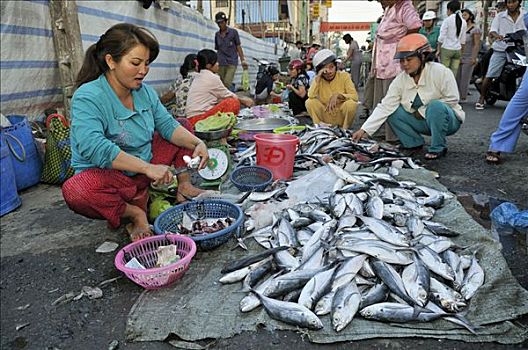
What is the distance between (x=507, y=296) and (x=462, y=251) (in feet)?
1.54

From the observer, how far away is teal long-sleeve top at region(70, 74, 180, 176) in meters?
2.47

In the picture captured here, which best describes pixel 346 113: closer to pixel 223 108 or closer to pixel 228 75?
pixel 223 108

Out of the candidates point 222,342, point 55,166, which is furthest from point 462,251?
point 55,166

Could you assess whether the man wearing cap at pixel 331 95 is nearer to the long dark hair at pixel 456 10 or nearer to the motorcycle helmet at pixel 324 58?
the motorcycle helmet at pixel 324 58

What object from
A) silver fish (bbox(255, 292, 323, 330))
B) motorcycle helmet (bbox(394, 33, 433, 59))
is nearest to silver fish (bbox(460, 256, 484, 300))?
silver fish (bbox(255, 292, 323, 330))

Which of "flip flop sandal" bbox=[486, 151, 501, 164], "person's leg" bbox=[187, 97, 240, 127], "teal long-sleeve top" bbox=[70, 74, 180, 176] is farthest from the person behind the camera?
"person's leg" bbox=[187, 97, 240, 127]

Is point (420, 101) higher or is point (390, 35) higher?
point (390, 35)

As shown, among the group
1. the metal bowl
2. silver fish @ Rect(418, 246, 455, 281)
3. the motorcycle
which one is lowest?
silver fish @ Rect(418, 246, 455, 281)

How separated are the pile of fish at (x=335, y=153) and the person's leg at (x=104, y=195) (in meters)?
1.65

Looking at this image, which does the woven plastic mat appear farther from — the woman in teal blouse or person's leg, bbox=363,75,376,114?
person's leg, bbox=363,75,376,114

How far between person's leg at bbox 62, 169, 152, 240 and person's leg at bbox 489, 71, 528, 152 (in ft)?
13.4

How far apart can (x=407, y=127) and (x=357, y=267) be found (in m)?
3.28

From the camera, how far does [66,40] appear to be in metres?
4.79

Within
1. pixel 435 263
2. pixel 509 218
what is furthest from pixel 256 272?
pixel 509 218
